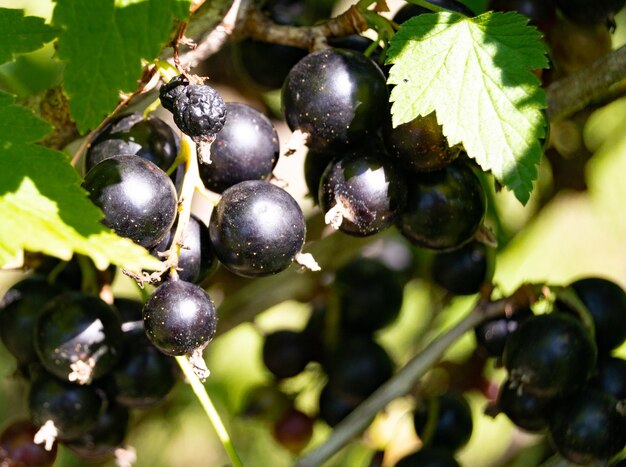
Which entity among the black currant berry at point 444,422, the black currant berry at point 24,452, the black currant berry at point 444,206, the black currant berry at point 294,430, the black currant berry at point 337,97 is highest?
the black currant berry at point 337,97

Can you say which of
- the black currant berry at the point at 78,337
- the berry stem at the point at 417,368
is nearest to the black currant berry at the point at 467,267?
the berry stem at the point at 417,368

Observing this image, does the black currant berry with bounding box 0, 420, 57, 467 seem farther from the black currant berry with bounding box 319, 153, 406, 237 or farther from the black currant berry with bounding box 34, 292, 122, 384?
the black currant berry with bounding box 319, 153, 406, 237

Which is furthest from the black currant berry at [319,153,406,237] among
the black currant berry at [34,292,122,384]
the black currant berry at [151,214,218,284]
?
the black currant berry at [34,292,122,384]

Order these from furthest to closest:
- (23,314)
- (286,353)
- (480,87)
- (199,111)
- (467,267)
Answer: (286,353), (467,267), (23,314), (480,87), (199,111)

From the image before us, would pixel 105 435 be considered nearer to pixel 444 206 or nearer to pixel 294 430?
pixel 294 430

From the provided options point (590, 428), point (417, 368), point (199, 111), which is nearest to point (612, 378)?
point (590, 428)

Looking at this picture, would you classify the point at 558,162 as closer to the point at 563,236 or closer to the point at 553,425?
the point at 563,236

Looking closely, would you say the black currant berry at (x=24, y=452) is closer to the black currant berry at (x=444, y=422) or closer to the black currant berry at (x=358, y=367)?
the black currant berry at (x=358, y=367)
